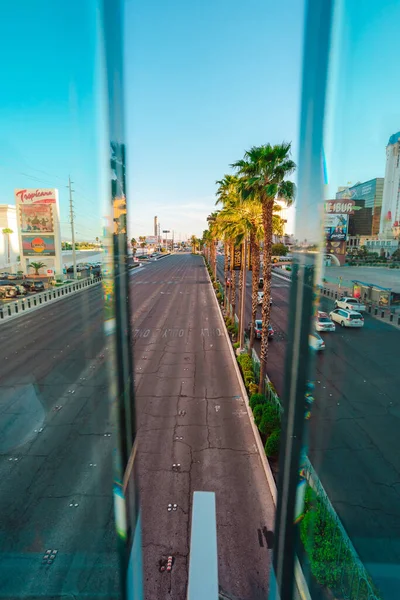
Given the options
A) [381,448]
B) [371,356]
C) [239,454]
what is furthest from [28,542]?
[371,356]

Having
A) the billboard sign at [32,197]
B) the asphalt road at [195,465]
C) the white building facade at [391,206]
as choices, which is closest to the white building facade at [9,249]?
the asphalt road at [195,465]

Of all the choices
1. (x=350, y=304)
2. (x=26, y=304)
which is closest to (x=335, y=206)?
(x=350, y=304)

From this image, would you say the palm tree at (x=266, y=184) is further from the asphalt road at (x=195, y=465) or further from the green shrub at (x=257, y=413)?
the asphalt road at (x=195, y=465)

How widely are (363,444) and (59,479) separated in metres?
6.08

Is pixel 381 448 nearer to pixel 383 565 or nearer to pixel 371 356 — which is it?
pixel 383 565

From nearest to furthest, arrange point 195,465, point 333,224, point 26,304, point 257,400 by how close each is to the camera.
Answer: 1. point 333,224
2. point 195,465
3. point 257,400
4. point 26,304

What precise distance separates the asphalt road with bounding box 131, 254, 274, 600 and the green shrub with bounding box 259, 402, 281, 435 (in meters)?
0.45

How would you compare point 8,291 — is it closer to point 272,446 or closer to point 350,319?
point 272,446

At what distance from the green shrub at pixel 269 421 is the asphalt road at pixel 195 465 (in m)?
0.45

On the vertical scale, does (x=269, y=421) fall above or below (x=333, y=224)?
below

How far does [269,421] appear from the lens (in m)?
6.66

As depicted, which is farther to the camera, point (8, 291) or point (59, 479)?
point (8, 291)

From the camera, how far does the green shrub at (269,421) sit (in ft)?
21.5

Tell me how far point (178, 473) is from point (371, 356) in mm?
9618
